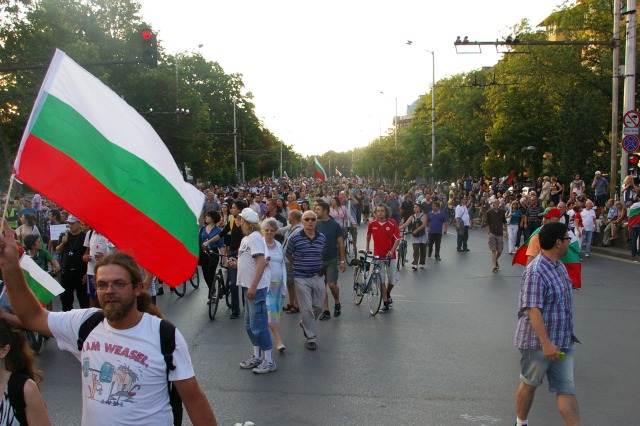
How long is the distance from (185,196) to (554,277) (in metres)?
2.74

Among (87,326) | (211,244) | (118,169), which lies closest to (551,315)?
(118,169)

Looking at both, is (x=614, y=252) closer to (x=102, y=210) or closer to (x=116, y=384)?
(x=102, y=210)

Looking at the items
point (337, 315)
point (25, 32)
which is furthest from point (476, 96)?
point (337, 315)

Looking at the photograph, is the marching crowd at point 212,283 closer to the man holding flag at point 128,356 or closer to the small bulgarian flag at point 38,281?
the man holding flag at point 128,356

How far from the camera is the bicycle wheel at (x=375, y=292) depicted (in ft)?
35.0

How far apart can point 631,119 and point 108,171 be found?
61.9 ft

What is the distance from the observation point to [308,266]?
8.70m

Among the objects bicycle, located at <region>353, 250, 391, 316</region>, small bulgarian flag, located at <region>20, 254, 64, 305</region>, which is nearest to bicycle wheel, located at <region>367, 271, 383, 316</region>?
bicycle, located at <region>353, 250, 391, 316</region>

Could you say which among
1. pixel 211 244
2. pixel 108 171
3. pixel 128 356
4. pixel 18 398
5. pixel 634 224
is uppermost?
pixel 108 171

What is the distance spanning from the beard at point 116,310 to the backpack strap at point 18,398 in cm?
44

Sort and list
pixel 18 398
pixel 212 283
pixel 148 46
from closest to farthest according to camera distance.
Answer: pixel 18 398 < pixel 212 283 < pixel 148 46

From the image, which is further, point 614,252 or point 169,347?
point 614,252

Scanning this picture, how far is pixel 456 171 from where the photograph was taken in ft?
182

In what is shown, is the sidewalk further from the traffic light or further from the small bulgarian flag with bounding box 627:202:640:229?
the traffic light
